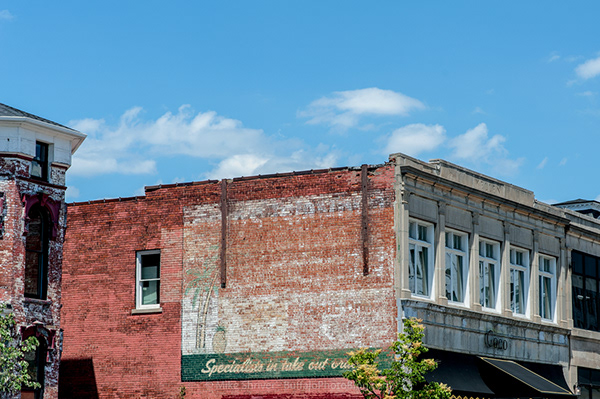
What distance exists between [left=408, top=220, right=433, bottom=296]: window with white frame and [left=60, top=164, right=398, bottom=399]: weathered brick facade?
4.38 ft

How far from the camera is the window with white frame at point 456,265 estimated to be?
3641cm

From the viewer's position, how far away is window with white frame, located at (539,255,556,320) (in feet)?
138

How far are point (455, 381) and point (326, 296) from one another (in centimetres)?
497

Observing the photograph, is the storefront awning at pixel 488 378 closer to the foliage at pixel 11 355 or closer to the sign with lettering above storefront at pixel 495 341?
the sign with lettering above storefront at pixel 495 341

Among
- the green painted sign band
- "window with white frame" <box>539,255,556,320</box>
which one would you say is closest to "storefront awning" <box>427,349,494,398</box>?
the green painted sign band

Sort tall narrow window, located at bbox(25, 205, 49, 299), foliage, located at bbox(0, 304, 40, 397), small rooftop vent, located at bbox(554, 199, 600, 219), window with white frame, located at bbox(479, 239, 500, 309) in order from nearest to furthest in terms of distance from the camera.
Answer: foliage, located at bbox(0, 304, 40, 397), tall narrow window, located at bbox(25, 205, 49, 299), window with white frame, located at bbox(479, 239, 500, 309), small rooftop vent, located at bbox(554, 199, 600, 219)

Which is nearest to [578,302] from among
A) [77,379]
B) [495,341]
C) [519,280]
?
[519,280]

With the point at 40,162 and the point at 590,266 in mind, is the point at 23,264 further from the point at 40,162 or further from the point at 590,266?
the point at 590,266

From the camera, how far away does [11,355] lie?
2878 cm

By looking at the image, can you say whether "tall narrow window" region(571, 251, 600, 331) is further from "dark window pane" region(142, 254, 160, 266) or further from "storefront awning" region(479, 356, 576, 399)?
"dark window pane" region(142, 254, 160, 266)

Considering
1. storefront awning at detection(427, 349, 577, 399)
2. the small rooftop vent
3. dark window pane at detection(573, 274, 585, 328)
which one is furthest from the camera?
the small rooftop vent

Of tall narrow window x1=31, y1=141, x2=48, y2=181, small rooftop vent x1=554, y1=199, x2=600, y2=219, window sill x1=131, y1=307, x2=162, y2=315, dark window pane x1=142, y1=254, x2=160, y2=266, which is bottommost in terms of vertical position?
window sill x1=131, y1=307, x2=162, y2=315

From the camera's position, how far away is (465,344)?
36125 mm

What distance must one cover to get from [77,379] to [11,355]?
928cm
